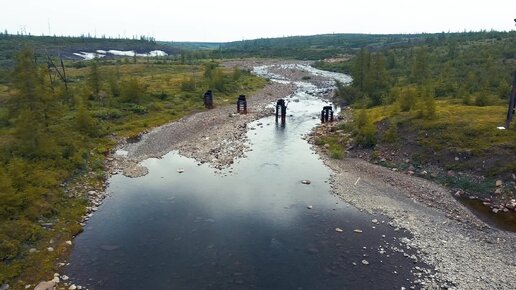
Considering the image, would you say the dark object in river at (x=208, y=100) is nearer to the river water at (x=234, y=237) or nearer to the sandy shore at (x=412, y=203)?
the sandy shore at (x=412, y=203)

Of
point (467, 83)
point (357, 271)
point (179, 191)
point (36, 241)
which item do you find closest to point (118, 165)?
point (179, 191)

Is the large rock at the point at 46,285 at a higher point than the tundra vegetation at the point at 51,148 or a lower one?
lower

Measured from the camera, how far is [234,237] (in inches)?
945

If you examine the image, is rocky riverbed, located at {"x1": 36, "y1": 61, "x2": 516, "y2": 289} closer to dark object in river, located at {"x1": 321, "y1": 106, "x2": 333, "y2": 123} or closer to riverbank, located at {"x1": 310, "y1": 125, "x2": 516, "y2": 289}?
riverbank, located at {"x1": 310, "y1": 125, "x2": 516, "y2": 289}

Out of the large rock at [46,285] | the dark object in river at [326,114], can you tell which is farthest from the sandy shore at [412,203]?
the large rock at [46,285]

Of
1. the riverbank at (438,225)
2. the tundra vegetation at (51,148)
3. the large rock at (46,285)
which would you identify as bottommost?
the large rock at (46,285)

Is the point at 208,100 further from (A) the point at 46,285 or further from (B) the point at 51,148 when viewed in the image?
(A) the point at 46,285

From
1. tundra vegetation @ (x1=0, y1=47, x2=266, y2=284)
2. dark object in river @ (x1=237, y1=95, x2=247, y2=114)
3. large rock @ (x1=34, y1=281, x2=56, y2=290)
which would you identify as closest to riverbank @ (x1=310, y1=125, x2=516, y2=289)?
large rock @ (x1=34, y1=281, x2=56, y2=290)

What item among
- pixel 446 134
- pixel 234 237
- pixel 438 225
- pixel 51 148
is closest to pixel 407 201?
pixel 438 225

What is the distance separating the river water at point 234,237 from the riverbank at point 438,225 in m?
1.35

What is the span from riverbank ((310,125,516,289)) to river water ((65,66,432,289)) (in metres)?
1.35

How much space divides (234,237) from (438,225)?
1375 cm

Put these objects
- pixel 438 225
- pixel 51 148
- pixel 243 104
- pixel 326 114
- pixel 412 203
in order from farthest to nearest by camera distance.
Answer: pixel 243 104 < pixel 326 114 < pixel 51 148 < pixel 412 203 < pixel 438 225

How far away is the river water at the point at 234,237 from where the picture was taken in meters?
20.0
